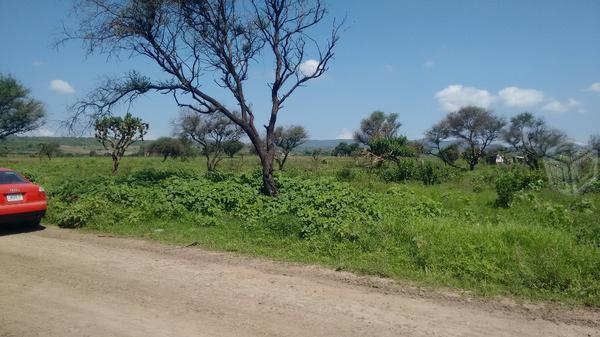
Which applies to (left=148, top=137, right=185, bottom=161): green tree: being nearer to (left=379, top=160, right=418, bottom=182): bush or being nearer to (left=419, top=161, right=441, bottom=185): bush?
(left=379, top=160, right=418, bottom=182): bush

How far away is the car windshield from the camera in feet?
31.4

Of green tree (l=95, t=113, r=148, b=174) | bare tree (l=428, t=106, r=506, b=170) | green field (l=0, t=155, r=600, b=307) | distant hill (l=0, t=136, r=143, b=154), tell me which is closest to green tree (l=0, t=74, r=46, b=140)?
distant hill (l=0, t=136, r=143, b=154)

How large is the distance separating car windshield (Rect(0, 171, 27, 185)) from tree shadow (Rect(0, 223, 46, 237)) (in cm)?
93

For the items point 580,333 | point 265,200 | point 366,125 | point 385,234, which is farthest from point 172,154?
point 580,333

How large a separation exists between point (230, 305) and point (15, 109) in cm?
3971

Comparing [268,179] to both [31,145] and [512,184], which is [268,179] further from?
[31,145]

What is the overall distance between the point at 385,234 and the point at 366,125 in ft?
169

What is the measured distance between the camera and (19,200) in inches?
374

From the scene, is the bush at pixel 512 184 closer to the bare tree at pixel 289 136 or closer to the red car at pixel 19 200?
the red car at pixel 19 200

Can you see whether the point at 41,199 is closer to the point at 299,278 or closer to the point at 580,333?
the point at 299,278

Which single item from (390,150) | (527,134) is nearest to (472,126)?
(527,134)

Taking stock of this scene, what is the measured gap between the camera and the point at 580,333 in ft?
15.2

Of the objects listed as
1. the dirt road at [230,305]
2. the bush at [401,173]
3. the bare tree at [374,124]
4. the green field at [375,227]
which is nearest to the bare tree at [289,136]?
the bare tree at [374,124]

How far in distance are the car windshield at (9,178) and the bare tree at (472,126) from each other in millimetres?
46551
